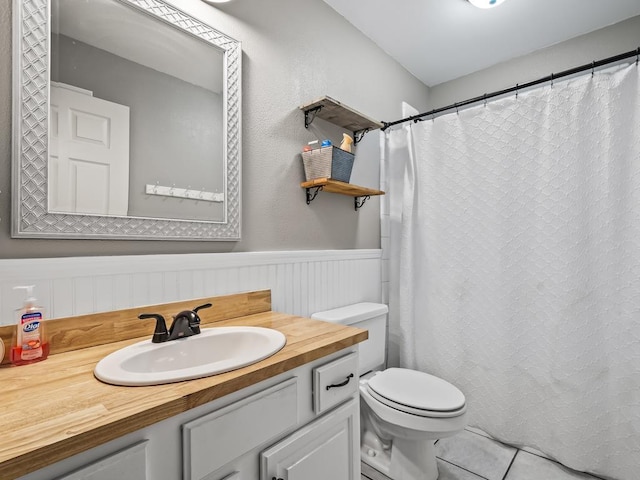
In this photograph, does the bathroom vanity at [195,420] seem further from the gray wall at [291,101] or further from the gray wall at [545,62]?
the gray wall at [545,62]

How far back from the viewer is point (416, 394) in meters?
1.48

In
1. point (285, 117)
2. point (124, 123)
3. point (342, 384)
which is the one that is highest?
point (285, 117)

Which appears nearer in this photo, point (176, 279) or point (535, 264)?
point (176, 279)

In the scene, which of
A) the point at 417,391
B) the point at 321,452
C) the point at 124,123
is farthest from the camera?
the point at 417,391

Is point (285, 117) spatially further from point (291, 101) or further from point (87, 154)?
point (87, 154)

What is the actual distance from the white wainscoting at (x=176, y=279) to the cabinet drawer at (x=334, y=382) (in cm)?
54

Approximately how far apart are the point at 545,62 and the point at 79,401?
9.69ft

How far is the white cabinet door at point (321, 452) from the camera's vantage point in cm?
85

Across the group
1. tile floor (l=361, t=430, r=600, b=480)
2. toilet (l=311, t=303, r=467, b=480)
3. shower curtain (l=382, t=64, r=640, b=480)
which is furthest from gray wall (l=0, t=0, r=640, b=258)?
tile floor (l=361, t=430, r=600, b=480)

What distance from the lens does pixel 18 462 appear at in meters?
0.47

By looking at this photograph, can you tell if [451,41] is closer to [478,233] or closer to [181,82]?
[478,233]

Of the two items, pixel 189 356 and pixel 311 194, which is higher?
pixel 311 194

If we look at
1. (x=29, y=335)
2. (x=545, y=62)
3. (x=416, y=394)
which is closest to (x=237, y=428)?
(x=29, y=335)

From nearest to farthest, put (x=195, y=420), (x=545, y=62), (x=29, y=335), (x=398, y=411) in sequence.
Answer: (x=195, y=420) < (x=29, y=335) < (x=398, y=411) < (x=545, y=62)
